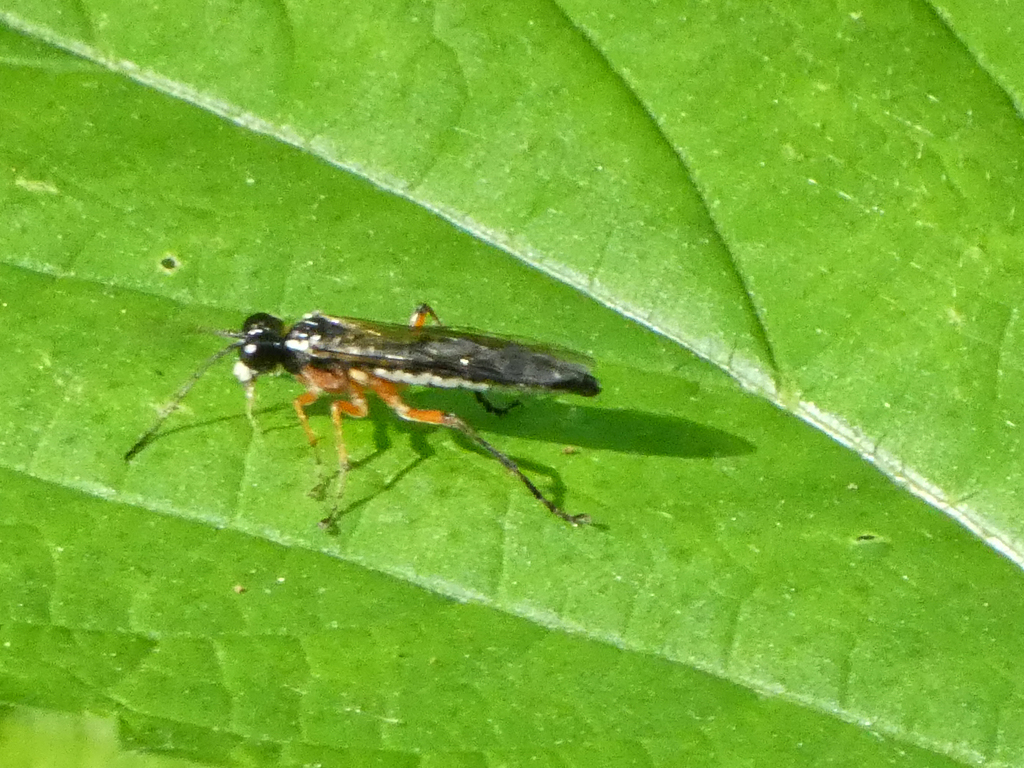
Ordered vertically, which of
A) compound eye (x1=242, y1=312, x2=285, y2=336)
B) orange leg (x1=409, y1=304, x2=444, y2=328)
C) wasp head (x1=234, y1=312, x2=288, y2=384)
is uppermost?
orange leg (x1=409, y1=304, x2=444, y2=328)

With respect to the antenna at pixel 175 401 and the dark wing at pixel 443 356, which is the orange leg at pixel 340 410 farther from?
the antenna at pixel 175 401

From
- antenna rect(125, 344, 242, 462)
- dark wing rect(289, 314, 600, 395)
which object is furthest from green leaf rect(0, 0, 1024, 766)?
dark wing rect(289, 314, 600, 395)

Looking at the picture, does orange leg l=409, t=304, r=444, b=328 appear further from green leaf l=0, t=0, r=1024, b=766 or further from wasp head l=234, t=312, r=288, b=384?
wasp head l=234, t=312, r=288, b=384

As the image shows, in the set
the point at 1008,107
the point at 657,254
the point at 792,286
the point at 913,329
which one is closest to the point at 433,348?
the point at 657,254

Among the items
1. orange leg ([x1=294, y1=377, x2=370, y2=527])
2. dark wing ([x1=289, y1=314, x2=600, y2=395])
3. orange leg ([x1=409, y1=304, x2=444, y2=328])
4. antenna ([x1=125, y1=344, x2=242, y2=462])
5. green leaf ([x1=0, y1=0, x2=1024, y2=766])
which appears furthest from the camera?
orange leg ([x1=409, y1=304, x2=444, y2=328])

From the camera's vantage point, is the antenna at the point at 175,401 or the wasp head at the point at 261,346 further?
the wasp head at the point at 261,346

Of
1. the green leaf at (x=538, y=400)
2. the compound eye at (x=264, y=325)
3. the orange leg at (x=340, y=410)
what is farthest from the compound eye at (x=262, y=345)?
the orange leg at (x=340, y=410)

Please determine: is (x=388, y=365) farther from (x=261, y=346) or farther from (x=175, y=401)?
(x=175, y=401)
